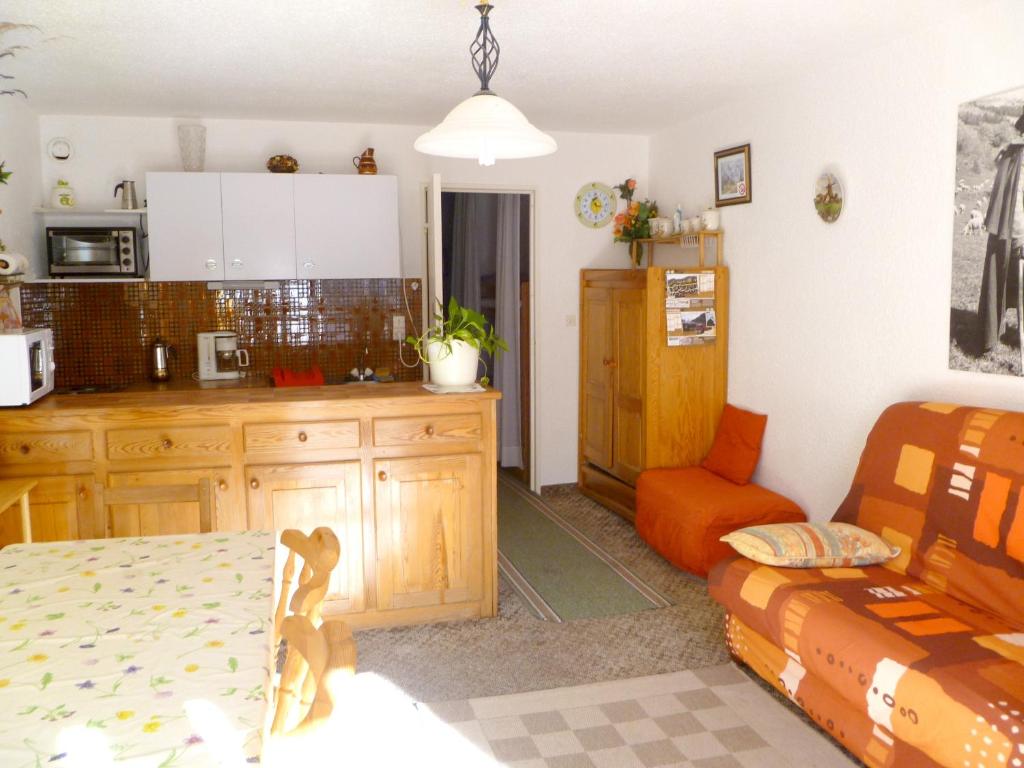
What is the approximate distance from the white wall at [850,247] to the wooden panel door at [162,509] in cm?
261

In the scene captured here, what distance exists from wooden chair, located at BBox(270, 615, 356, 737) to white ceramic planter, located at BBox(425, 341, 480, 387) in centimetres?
229

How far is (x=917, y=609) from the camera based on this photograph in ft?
8.30

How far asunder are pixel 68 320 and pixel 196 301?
706mm

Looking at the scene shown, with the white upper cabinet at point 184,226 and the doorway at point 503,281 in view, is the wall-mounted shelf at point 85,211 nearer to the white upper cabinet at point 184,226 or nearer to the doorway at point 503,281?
the white upper cabinet at point 184,226

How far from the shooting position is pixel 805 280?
3.96m

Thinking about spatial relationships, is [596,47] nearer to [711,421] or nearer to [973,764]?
[711,421]

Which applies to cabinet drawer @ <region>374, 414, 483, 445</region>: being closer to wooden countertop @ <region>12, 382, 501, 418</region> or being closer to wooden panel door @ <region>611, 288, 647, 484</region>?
wooden countertop @ <region>12, 382, 501, 418</region>

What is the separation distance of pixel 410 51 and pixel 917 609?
2.81 m

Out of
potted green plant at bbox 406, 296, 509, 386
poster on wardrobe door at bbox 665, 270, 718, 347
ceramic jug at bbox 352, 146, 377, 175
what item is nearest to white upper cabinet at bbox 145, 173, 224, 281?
ceramic jug at bbox 352, 146, 377, 175

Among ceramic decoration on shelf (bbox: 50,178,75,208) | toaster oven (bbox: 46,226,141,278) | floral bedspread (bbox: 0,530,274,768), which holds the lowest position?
floral bedspread (bbox: 0,530,274,768)

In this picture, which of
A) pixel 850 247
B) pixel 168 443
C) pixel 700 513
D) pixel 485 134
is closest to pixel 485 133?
pixel 485 134

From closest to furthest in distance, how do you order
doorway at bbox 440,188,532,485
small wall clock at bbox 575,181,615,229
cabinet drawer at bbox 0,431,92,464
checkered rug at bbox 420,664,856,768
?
checkered rug at bbox 420,664,856,768 → cabinet drawer at bbox 0,431,92,464 → small wall clock at bbox 575,181,615,229 → doorway at bbox 440,188,532,485

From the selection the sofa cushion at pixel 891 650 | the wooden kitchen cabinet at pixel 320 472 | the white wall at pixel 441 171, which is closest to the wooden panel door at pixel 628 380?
the white wall at pixel 441 171

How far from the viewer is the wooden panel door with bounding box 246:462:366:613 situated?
324 centimetres
